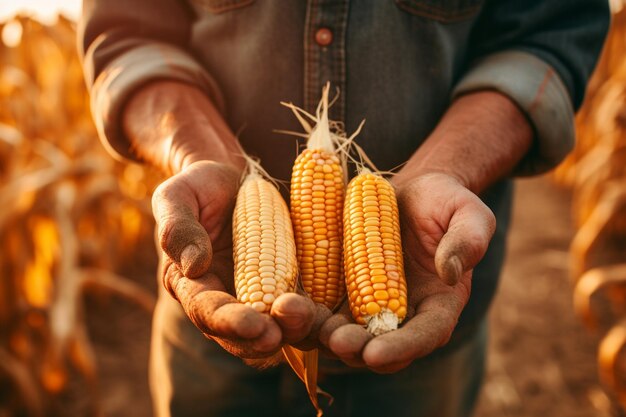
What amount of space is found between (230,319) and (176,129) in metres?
0.75

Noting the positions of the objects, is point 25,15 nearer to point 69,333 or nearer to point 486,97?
point 69,333

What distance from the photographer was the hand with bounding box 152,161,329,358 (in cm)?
105

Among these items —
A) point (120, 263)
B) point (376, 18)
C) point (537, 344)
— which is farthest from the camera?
point (120, 263)

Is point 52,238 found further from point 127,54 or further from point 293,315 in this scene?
point 293,315

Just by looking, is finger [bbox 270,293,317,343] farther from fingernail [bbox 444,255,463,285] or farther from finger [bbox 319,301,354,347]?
fingernail [bbox 444,255,463,285]

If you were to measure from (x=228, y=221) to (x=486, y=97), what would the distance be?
0.87m

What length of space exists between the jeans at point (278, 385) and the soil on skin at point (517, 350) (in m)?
1.83

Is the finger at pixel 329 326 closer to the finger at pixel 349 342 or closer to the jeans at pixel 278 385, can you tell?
the finger at pixel 349 342

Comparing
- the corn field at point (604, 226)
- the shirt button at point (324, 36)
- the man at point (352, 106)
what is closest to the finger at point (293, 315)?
the man at point (352, 106)

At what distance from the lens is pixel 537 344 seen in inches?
164

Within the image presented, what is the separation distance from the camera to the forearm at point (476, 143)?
1.50 m

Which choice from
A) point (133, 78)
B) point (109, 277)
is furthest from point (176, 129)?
point (109, 277)

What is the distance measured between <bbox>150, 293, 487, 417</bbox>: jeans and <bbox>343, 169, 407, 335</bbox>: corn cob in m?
0.47

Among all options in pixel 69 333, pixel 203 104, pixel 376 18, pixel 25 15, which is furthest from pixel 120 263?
pixel 376 18
